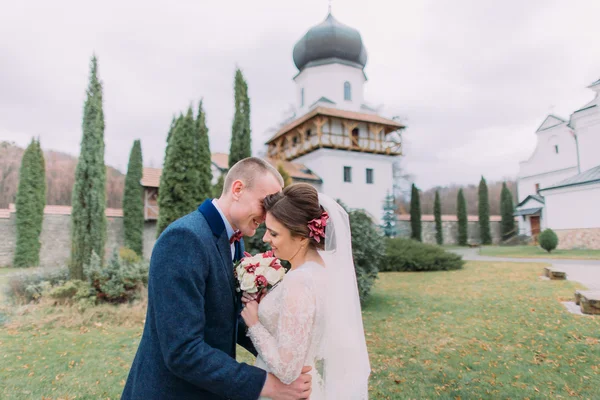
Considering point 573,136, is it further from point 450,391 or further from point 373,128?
point 373,128

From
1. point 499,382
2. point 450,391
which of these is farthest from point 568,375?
→ point 450,391

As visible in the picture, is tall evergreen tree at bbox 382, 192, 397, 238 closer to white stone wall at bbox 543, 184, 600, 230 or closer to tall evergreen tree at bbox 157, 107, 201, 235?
tall evergreen tree at bbox 157, 107, 201, 235

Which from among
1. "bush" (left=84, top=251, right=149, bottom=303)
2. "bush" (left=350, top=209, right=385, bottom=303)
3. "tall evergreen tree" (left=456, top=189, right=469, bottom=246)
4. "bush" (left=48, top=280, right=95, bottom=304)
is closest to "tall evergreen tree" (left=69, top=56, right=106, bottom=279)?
"bush" (left=84, top=251, right=149, bottom=303)

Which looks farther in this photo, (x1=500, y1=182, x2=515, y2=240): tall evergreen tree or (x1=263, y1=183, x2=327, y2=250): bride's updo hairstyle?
(x1=500, y1=182, x2=515, y2=240): tall evergreen tree

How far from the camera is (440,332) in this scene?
6762mm

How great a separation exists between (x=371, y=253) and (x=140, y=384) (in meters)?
8.00

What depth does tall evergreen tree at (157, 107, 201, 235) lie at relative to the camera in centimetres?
1146

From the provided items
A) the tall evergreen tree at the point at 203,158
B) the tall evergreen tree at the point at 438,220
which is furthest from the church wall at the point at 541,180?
the tall evergreen tree at the point at 438,220

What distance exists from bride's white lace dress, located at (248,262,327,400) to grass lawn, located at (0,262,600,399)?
3042mm

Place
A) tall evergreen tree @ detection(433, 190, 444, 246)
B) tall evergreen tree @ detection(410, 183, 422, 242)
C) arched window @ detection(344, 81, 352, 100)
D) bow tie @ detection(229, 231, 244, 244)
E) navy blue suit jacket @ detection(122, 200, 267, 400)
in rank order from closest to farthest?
navy blue suit jacket @ detection(122, 200, 267, 400) < bow tie @ detection(229, 231, 244, 244) < arched window @ detection(344, 81, 352, 100) < tall evergreen tree @ detection(410, 183, 422, 242) < tall evergreen tree @ detection(433, 190, 444, 246)

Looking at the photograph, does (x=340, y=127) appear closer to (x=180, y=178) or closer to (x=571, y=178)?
(x=180, y=178)

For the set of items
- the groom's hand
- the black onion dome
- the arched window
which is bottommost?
the groom's hand

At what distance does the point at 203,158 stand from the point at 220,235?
11123 mm

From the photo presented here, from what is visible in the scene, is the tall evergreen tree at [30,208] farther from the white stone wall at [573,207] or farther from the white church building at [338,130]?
the white stone wall at [573,207]
